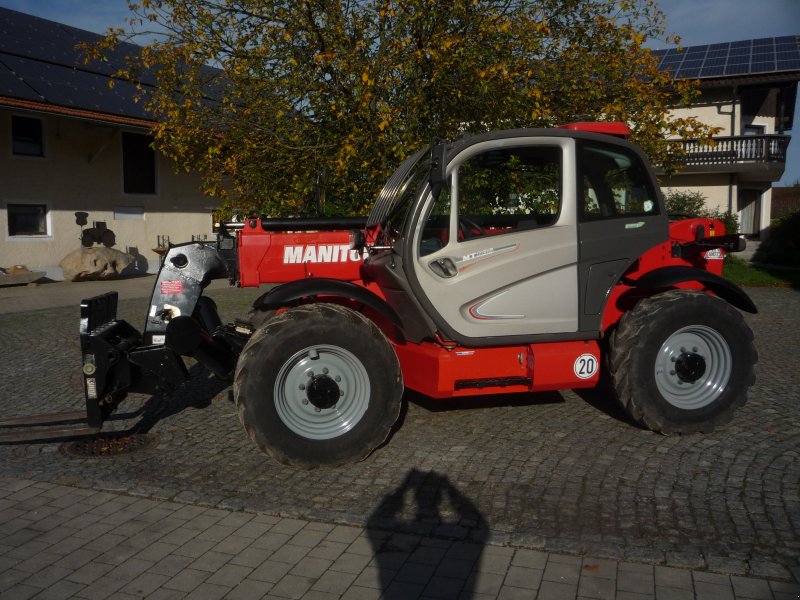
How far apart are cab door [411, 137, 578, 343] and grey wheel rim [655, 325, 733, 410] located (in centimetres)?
81

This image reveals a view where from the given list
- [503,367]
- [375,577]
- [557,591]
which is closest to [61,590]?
[375,577]

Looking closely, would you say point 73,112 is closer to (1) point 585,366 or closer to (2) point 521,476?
(1) point 585,366

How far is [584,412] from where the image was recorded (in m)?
6.64

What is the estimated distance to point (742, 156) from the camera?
87.7ft

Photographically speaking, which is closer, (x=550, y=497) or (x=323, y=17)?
(x=550, y=497)

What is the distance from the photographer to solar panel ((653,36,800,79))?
25641 millimetres

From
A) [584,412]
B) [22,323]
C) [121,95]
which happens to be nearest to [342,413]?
[584,412]

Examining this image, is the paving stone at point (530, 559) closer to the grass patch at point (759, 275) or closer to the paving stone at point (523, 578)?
the paving stone at point (523, 578)

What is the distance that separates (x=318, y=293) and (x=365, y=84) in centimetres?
394

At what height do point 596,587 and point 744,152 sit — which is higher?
point 744,152

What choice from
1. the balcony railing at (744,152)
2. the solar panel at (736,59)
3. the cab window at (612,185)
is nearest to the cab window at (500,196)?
the cab window at (612,185)

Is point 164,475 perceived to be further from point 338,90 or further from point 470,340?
point 338,90

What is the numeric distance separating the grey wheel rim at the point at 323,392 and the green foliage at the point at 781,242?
2315cm

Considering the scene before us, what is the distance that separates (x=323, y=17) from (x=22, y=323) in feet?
23.1
